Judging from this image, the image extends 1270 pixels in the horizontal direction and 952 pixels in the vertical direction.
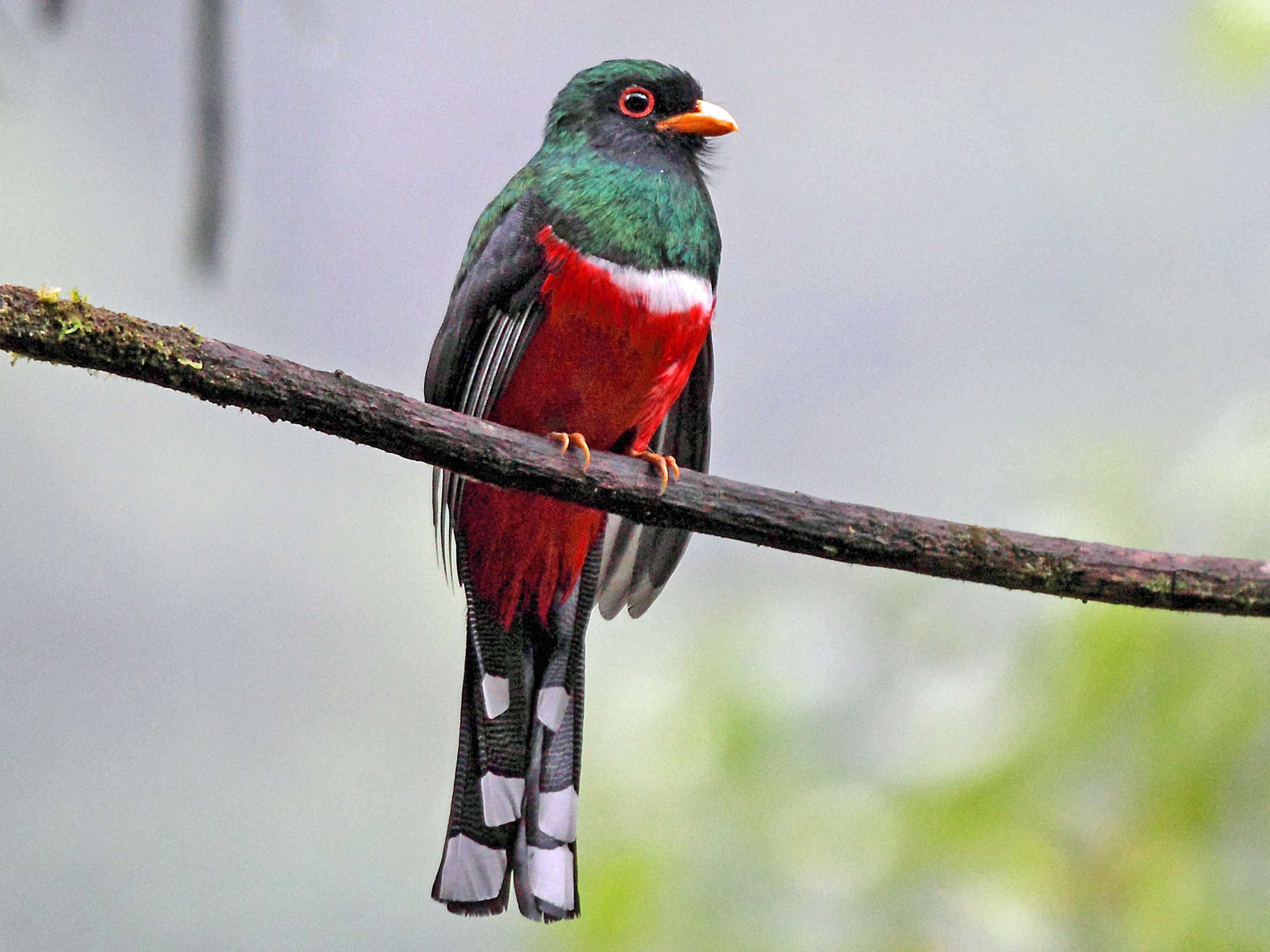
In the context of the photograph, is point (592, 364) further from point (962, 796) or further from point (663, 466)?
point (962, 796)

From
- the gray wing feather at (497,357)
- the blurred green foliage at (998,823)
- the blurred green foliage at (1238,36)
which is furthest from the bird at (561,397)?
the blurred green foliage at (1238,36)

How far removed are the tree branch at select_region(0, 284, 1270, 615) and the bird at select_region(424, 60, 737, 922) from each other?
130 mm

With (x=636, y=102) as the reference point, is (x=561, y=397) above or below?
below

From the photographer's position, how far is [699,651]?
259 cm

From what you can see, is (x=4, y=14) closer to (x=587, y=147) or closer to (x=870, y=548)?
(x=587, y=147)

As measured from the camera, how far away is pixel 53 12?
1.67 m

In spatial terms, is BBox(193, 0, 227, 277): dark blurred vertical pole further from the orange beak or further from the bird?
the orange beak

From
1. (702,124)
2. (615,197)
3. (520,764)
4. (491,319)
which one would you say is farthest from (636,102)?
(520,764)

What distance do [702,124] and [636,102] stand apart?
13 cm

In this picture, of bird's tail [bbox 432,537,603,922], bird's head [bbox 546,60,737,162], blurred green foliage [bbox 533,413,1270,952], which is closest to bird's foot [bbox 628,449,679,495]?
bird's tail [bbox 432,537,603,922]

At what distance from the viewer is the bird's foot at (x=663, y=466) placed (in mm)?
1633

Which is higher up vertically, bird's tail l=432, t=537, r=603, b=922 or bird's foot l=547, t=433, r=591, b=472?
bird's foot l=547, t=433, r=591, b=472

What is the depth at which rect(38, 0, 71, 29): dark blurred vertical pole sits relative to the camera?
1.67 m

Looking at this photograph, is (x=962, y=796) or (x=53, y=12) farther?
(x=962, y=796)
